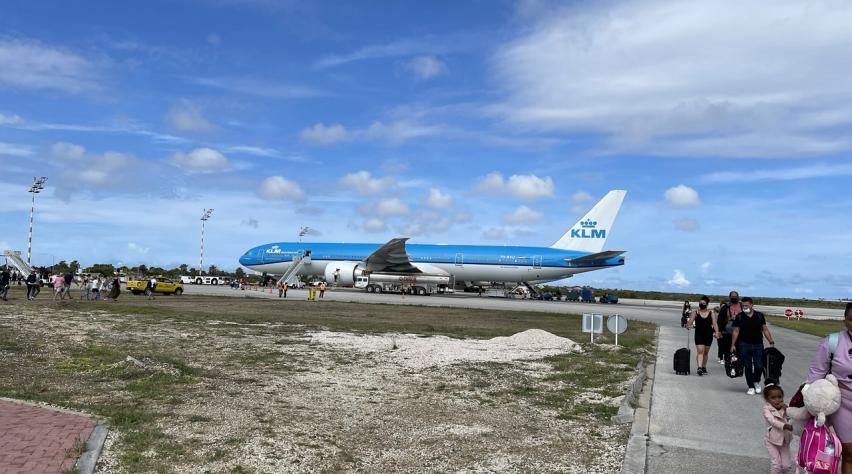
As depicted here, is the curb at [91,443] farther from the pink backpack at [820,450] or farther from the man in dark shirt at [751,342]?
the man in dark shirt at [751,342]

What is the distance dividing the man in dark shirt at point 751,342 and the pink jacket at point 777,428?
5914 mm

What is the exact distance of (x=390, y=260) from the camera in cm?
5834

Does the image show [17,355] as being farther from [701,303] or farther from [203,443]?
[701,303]

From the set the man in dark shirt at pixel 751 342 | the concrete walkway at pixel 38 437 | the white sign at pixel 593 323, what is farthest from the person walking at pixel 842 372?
the white sign at pixel 593 323

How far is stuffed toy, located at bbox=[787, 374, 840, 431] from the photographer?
198 inches

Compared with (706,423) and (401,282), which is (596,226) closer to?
(401,282)

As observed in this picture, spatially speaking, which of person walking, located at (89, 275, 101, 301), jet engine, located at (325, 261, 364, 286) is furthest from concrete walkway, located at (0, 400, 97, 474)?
jet engine, located at (325, 261, 364, 286)

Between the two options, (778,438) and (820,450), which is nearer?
(820,450)

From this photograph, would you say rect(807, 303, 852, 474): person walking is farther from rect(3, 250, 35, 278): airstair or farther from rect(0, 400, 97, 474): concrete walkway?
rect(3, 250, 35, 278): airstair

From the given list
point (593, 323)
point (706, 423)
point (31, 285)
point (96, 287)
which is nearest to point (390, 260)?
point (96, 287)

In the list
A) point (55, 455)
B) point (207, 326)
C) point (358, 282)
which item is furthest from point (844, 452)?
point (358, 282)

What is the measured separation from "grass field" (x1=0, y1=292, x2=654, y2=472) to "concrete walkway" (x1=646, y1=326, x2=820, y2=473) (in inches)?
21.8

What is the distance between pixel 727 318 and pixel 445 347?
6.57 m

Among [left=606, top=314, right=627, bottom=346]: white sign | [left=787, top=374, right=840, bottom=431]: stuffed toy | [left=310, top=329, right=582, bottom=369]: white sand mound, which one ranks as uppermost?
[left=787, top=374, right=840, bottom=431]: stuffed toy
